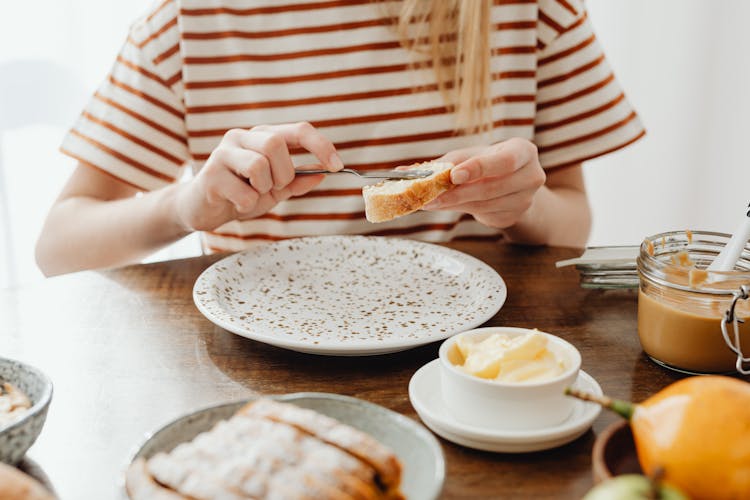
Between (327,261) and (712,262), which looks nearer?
(712,262)

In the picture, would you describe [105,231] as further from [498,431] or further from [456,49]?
[498,431]

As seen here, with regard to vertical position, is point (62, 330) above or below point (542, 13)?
below

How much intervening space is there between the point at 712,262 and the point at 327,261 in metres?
0.63

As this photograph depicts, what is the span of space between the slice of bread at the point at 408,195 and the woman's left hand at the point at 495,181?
0.03m

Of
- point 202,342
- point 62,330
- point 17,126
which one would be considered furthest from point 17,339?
point 17,126

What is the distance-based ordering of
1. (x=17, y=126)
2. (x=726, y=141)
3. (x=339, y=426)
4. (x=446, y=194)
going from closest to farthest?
(x=339, y=426)
(x=446, y=194)
(x=17, y=126)
(x=726, y=141)

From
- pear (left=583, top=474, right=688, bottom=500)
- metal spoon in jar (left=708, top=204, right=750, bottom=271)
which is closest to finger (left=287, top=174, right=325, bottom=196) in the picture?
metal spoon in jar (left=708, top=204, right=750, bottom=271)

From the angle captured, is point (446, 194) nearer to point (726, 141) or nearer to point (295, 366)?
point (295, 366)

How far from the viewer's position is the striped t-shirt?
62.4 inches

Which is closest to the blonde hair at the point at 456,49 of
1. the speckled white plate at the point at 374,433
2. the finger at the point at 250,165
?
the finger at the point at 250,165

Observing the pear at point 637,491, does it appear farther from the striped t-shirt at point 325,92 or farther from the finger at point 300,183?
the striped t-shirt at point 325,92

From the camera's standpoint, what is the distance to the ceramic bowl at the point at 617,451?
24.9 inches

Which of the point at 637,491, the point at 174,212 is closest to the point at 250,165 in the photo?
the point at 174,212

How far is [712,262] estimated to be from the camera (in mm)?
1029
